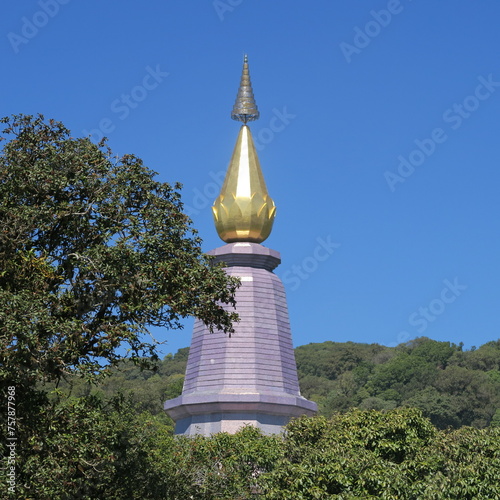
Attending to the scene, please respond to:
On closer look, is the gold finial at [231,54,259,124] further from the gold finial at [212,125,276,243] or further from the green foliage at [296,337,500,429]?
the green foliage at [296,337,500,429]

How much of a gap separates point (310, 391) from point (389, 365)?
7.70 meters

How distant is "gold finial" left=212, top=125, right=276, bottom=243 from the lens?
159ft

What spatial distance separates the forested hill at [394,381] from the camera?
85.2 metres

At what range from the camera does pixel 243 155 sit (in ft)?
161

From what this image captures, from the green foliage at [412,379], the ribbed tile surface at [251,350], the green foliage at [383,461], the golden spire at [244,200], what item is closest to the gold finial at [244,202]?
the golden spire at [244,200]

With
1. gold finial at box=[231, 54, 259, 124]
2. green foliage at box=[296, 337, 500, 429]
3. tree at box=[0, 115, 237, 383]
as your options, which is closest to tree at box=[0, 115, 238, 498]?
tree at box=[0, 115, 237, 383]

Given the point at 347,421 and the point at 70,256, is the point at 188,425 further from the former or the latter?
the point at 70,256

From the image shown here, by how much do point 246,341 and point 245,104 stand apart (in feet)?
36.0

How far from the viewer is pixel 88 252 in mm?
20422

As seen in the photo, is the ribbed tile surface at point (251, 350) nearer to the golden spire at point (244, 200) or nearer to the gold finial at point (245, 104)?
the golden spire at point (244, 200)

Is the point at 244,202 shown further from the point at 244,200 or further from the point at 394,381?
the point at 394,381

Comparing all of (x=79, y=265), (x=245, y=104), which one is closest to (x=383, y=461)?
(x=79, y=265)

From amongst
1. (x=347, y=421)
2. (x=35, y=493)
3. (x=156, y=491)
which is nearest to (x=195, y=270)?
(x=35, y=493)

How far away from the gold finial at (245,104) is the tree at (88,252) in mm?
27777
